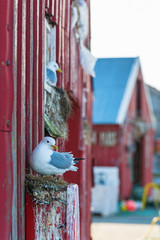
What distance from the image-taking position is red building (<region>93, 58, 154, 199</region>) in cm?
1766

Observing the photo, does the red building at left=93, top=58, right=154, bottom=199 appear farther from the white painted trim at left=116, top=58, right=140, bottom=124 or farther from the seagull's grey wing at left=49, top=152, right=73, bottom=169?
the seagull's grey wing at left=49, top=152, right=73, bottom=169

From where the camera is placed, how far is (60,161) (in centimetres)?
361

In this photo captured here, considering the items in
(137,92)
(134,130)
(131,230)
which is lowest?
(131,230)

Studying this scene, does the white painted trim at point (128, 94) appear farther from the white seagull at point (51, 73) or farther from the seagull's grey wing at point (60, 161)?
the seagull's grey wing at point (60, 161)

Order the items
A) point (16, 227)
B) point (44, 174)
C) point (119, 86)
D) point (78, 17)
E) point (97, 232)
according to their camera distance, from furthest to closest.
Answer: point (119, 86), point (97, 232), point (78, 17), point (44, 174), point (16, 227)

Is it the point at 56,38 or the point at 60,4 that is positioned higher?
the point at 60,4

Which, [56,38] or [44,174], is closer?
[44,174]

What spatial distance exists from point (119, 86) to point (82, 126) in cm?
1002

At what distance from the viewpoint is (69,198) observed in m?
3.44

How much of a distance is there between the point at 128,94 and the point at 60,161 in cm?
1481

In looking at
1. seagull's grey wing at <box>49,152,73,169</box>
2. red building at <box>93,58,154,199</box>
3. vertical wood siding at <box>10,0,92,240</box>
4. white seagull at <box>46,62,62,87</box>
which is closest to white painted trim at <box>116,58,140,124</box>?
red building at <box>93,58,154,199</box>

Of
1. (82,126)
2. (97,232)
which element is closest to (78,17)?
(82,126)

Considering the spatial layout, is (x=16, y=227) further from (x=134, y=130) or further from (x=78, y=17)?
(x=134, y=130)

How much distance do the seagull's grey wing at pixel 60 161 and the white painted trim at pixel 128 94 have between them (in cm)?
1360
